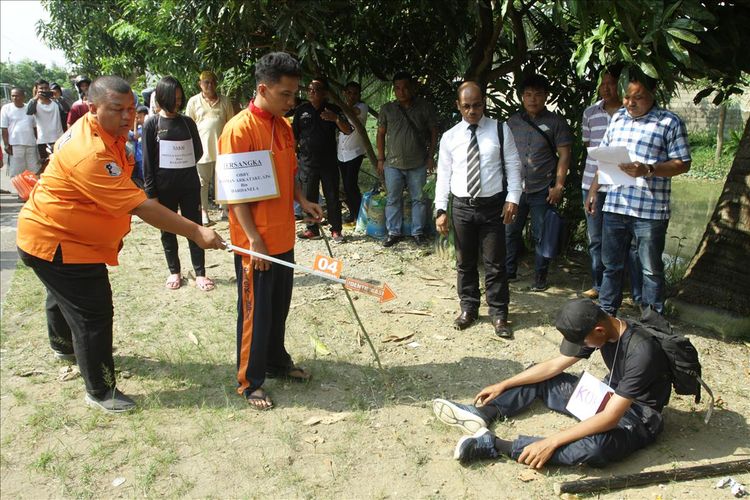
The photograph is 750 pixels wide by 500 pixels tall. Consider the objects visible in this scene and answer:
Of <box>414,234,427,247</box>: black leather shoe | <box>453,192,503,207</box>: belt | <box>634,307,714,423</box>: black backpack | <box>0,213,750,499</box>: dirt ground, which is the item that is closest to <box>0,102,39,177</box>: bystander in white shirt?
<box>0,213,750,499</box>: dirt ground

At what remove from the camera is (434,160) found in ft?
24.3

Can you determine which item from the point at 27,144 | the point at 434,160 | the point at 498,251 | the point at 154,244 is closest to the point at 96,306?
the point at 498,251

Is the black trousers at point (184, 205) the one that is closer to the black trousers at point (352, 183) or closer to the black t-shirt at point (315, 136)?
the black t-shirt at point (315, 136)

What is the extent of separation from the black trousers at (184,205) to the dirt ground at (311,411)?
34 centimetres

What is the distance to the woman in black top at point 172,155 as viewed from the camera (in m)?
5.61

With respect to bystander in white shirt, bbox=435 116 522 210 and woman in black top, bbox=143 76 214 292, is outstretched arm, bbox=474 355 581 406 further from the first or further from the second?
woman in black top, bbox=143 76 214 292

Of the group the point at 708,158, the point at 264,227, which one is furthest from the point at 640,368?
the point at 708,158

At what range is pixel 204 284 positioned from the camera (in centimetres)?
599

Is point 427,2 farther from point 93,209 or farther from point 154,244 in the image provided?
point 154,244

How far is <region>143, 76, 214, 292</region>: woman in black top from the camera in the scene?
5605 millimetres

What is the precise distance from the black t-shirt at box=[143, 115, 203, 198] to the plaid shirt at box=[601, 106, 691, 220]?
→ 375 centimetres

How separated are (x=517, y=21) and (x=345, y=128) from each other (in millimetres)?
2446

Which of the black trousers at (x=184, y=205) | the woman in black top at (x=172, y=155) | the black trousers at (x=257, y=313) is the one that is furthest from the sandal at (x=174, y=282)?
the black trousers at (x=257, y=313)

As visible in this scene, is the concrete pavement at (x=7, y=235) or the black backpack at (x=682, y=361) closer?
the black backpack at (x=682, y=361)
